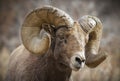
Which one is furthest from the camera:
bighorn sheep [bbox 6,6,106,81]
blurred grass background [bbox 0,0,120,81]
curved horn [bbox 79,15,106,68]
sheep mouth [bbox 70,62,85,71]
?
blurred grass background [bbox 0,0,120,81]

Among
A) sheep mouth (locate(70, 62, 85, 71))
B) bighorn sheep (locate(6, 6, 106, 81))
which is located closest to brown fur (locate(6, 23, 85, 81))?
bighorn sheep (locate(6, 6, 106, 81))

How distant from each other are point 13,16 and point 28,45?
15845 millimetres

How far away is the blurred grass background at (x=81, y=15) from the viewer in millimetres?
22750

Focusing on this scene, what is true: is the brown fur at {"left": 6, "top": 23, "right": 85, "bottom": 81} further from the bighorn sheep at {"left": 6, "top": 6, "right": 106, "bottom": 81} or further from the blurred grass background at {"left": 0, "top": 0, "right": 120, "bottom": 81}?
the blurred grass background at {"left": 0, "top": 0, "right": 120, "bottom": 81}

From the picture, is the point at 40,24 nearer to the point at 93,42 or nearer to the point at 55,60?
the point at 55,60

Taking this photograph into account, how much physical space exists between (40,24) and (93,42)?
1.47 metres

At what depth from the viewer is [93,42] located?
13578 mm

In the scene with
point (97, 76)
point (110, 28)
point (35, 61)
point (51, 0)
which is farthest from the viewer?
point (110, 28)

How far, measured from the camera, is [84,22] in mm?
12680

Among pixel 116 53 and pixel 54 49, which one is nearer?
pixel 54 49

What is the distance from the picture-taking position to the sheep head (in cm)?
1196

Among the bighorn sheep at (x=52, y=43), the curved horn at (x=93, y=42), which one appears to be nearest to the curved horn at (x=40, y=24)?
the bighorn sheep at (x=52, y=43)

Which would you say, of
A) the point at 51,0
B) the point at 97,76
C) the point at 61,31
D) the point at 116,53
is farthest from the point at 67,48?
the point at 116,53

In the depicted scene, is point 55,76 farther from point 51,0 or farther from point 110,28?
point 110,28
